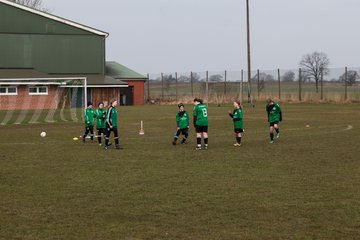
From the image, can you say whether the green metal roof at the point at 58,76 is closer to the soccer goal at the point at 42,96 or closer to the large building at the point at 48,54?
the large building at the point at 48,54

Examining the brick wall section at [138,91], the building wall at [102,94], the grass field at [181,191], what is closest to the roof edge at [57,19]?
the building wall at [102,94]

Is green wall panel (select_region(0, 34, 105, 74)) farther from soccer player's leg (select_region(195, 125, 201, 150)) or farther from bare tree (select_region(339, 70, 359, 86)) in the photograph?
soccer player's leg (select_region(195, 125, 201, 150))

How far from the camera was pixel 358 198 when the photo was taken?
1085cm

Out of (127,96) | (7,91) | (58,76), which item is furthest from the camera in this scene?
(127,96)

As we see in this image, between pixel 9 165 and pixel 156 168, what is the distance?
3.78m

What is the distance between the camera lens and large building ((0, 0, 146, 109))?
52969 millimetres

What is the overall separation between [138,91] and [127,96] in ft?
4.84

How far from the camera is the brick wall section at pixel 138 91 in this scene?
65.6 m

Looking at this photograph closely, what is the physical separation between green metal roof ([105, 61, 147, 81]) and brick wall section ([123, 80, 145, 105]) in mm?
439

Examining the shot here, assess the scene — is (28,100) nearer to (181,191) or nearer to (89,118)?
(89,118)

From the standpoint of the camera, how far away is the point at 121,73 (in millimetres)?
66812

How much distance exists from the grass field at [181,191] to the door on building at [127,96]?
42.1 metres

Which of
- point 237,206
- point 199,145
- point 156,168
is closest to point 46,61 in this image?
point 199,145

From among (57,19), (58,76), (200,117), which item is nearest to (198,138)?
(200,117)
